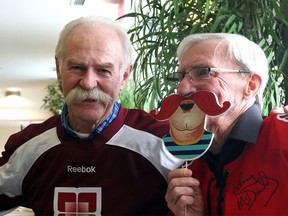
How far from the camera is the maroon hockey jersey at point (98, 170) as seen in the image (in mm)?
1403

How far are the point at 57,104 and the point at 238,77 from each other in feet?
27.4

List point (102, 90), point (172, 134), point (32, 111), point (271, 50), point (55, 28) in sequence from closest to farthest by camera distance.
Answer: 1. point (172, 134)
2. point (102, 90)
3. point (271, 50)
4. point (55, 28)
5. point (32, 111)

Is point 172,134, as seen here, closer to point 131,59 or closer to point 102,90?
point 102,90

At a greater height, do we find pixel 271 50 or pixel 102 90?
pixel 271 50

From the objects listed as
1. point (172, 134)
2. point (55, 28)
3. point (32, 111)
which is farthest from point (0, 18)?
point (32, 111)

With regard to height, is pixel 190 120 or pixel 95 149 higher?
pixel 190 120

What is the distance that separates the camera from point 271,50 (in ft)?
5.00

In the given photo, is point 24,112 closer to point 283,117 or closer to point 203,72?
point 203,72

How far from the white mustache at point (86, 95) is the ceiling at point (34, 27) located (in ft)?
12.3

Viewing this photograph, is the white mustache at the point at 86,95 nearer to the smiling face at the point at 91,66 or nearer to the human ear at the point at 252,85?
the smiling face at the point at 91,66

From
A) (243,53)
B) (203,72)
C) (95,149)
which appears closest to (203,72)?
(203,72)

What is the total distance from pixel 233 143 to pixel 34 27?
507 centimetres

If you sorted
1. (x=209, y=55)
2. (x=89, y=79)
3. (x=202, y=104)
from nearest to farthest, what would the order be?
(x=202, y=104)
(x=209, y=55)
(x=89, y=79)

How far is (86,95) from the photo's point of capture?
4.48ft
